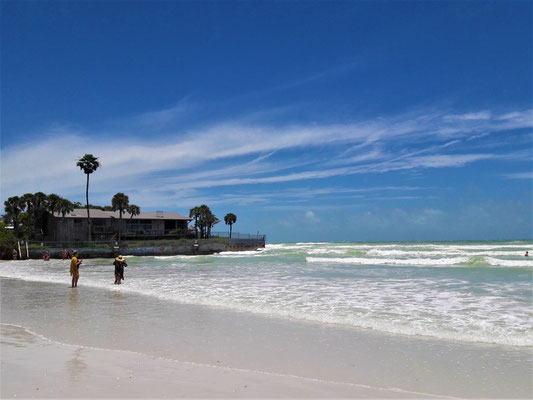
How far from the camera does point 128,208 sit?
59312 millimetres

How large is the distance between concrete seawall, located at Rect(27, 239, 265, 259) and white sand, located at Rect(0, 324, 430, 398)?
3879 cm

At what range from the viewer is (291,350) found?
733 cm

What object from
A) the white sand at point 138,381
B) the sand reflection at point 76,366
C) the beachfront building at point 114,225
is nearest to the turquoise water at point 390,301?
the white sand at point 138,381

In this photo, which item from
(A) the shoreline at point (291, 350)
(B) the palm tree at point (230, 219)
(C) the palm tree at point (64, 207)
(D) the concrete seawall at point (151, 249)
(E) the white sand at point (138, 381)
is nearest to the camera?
(E) the white sand at point (138, 381)

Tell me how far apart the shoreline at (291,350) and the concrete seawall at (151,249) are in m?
35.2

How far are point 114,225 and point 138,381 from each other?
58.3m

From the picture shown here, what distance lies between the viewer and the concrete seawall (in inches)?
1718

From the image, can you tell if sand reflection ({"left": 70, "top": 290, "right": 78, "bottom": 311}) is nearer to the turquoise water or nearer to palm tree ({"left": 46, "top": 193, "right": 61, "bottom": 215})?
the turquoise water

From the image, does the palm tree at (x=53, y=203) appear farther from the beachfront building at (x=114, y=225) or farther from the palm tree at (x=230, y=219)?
the palm tree at (x=230, y=219)

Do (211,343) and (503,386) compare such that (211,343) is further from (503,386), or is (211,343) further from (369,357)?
(503,386)

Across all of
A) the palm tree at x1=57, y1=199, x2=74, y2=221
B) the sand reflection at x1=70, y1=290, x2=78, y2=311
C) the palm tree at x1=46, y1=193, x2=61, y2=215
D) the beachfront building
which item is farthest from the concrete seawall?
the sand reflection at x1=70, y1=290, x2=78, y2=311

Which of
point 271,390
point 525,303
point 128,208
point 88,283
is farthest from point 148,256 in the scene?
point 271,390

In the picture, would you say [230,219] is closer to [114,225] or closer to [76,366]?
[114,225]

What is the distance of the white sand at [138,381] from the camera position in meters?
4.99
